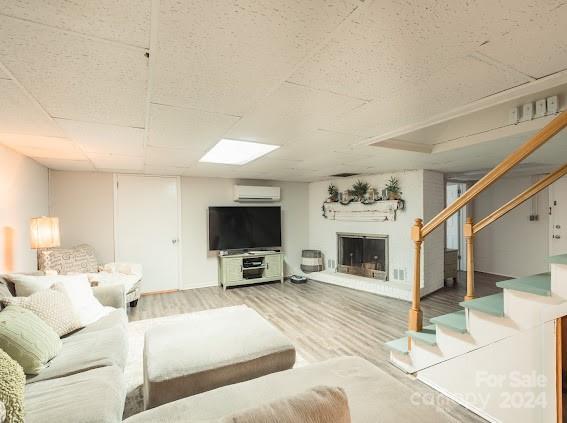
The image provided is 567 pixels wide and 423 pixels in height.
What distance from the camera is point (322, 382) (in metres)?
1.30

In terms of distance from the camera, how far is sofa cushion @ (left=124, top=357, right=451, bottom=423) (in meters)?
1.07

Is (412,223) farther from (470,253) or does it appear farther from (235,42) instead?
(235,42)

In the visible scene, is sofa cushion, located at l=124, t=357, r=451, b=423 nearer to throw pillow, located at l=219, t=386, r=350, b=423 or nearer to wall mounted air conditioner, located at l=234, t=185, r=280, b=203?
throw pillow, located at l=219, t=386, r=350, b=423

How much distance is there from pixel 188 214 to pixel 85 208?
160 centimetres

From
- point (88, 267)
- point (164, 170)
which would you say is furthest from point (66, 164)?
point (88, 267)

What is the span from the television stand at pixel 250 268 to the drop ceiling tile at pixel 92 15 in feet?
13.9

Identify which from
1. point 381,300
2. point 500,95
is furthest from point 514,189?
point 500,95

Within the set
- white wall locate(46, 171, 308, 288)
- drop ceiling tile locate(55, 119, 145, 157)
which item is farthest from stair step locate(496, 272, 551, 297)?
white wall locate(46, 171, 308, 288)

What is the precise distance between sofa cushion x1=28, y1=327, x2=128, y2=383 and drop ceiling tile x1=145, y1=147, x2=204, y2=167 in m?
1.84

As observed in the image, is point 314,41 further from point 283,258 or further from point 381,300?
point 283,258

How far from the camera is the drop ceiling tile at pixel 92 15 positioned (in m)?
0.88

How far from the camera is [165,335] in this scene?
6.54ft

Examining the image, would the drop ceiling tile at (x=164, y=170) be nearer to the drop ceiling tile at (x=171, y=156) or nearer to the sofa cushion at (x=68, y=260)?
the drop ceiling tile at (x=171, y=156)

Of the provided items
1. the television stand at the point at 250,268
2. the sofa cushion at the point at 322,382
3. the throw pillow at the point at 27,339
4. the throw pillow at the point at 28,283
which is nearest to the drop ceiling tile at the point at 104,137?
the throw pillow at the point at 28,283
